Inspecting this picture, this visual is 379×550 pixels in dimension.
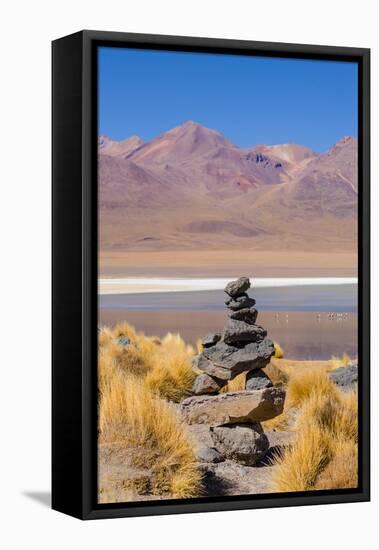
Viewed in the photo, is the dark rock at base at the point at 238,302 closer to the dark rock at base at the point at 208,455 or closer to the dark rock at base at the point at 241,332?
the dark rock at base at the point at 241,332

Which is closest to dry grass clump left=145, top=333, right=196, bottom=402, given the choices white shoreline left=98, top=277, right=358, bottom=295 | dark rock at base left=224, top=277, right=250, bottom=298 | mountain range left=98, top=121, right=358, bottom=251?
white shoreline left=98, top=277, right=358, bottom=295

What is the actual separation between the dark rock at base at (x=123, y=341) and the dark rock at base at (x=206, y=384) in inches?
27.7

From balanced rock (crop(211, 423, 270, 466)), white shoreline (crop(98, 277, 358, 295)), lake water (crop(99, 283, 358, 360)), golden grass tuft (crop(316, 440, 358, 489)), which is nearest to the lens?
white shoreline (crop(98, 277, 358, 295))

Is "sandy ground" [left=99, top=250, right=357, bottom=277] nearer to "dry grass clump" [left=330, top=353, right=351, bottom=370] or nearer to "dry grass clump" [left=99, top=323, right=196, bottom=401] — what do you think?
"dry grass clump" [left=99, top=323, right=196, bottom=401]

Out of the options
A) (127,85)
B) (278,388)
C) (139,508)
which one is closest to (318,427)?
(278,388)

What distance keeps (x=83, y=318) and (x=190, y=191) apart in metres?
1.35

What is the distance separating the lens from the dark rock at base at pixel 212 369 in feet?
39.6

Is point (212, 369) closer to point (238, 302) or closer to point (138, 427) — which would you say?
point (238, 302)

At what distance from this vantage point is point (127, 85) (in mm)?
11688

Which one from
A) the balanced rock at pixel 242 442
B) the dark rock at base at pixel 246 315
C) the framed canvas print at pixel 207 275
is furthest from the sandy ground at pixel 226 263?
the balanced rock at pixel 242 442

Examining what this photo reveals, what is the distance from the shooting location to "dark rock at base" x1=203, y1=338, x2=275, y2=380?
12.1 meters

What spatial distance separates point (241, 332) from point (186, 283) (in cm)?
56

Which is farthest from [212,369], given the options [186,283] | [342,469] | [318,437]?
[342,469]

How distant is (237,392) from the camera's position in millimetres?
12078
